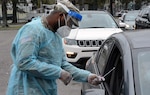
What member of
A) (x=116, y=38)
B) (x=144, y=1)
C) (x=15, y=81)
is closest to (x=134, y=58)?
(x=116, y=38)

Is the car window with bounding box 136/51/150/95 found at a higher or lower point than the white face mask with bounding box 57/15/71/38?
lower

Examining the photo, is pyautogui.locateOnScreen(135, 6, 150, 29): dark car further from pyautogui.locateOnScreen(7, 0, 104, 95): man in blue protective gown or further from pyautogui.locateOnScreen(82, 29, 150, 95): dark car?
pyautogui.locateOnScreen(7, 0, 104, 95): man in blue protective gown

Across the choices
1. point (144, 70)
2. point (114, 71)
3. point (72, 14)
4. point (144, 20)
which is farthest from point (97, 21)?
point (144, 70)

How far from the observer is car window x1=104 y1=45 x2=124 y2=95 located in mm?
3616

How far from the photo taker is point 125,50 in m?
3.41

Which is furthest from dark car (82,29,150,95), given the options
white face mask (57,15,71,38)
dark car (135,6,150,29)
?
dark car (135,6,150,29)

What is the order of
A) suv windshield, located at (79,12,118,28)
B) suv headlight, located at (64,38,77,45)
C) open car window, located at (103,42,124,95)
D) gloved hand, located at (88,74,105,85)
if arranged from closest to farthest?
open car window, located at (103,42,124,95), gloved hand, located at (88,74,105,85), suv headlight, located at (64,38,77,45), suv windshield, located at (79,12,118,28)

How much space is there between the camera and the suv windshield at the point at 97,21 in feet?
36.3

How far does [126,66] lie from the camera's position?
3.21m

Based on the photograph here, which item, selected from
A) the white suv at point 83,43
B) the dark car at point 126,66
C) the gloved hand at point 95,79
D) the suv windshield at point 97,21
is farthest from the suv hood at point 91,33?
the gloved hand at point 95,79

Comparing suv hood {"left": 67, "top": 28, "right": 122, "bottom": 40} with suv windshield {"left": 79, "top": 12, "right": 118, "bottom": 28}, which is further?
suv windshield {"left": 79, "top": 12, "right": 118, "bottom": 28}

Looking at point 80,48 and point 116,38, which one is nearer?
point 116,38

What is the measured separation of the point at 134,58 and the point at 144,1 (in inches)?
3100

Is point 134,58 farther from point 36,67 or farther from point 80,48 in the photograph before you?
point 80,48
